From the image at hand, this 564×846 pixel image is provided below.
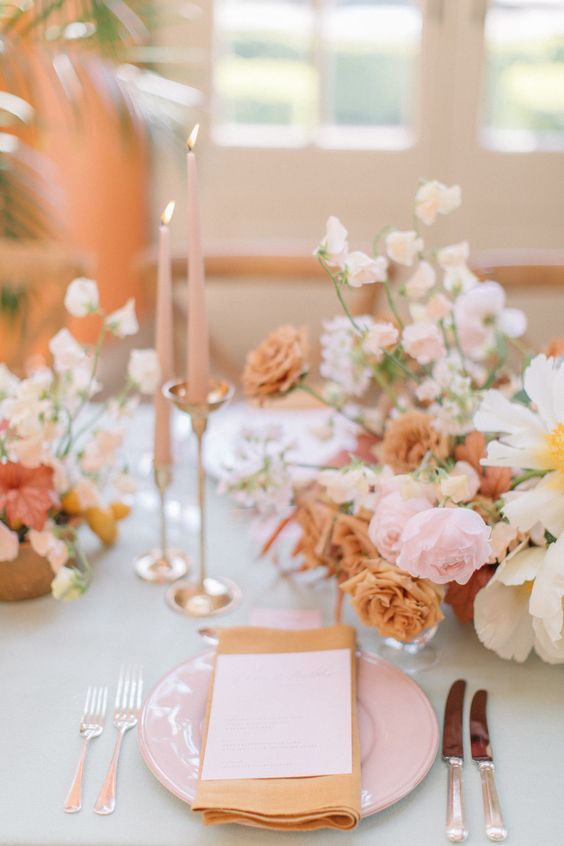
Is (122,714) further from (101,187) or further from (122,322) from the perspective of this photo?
(101,187)

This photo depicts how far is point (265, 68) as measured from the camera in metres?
2.87

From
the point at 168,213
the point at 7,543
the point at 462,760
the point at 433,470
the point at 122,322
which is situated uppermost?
the point at 168,213

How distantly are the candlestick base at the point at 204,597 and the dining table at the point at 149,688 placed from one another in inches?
0.4

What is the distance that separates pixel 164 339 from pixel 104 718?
15.8 inches

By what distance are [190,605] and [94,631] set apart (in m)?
0.11

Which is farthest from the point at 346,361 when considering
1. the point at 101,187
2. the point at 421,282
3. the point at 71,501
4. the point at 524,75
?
the point at 524,75

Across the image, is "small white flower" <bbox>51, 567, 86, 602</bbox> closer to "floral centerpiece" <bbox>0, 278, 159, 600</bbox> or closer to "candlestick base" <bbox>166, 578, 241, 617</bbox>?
"floral centerpiece" <bbox>0, 278, 159, 600</bbox>

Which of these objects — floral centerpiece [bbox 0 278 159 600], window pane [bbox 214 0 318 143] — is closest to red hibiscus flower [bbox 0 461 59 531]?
floral centerpiece [bbox 0 278 159 600]

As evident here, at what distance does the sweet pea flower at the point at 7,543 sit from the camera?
3.26 feet

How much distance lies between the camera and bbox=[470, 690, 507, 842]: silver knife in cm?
74

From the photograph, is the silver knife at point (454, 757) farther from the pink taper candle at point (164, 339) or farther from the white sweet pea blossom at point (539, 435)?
the pink taper candle at point (164, 339)

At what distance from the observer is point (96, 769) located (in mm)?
808

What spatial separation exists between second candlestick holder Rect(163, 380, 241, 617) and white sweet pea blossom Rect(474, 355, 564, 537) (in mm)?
287

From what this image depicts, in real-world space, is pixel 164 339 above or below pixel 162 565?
above
